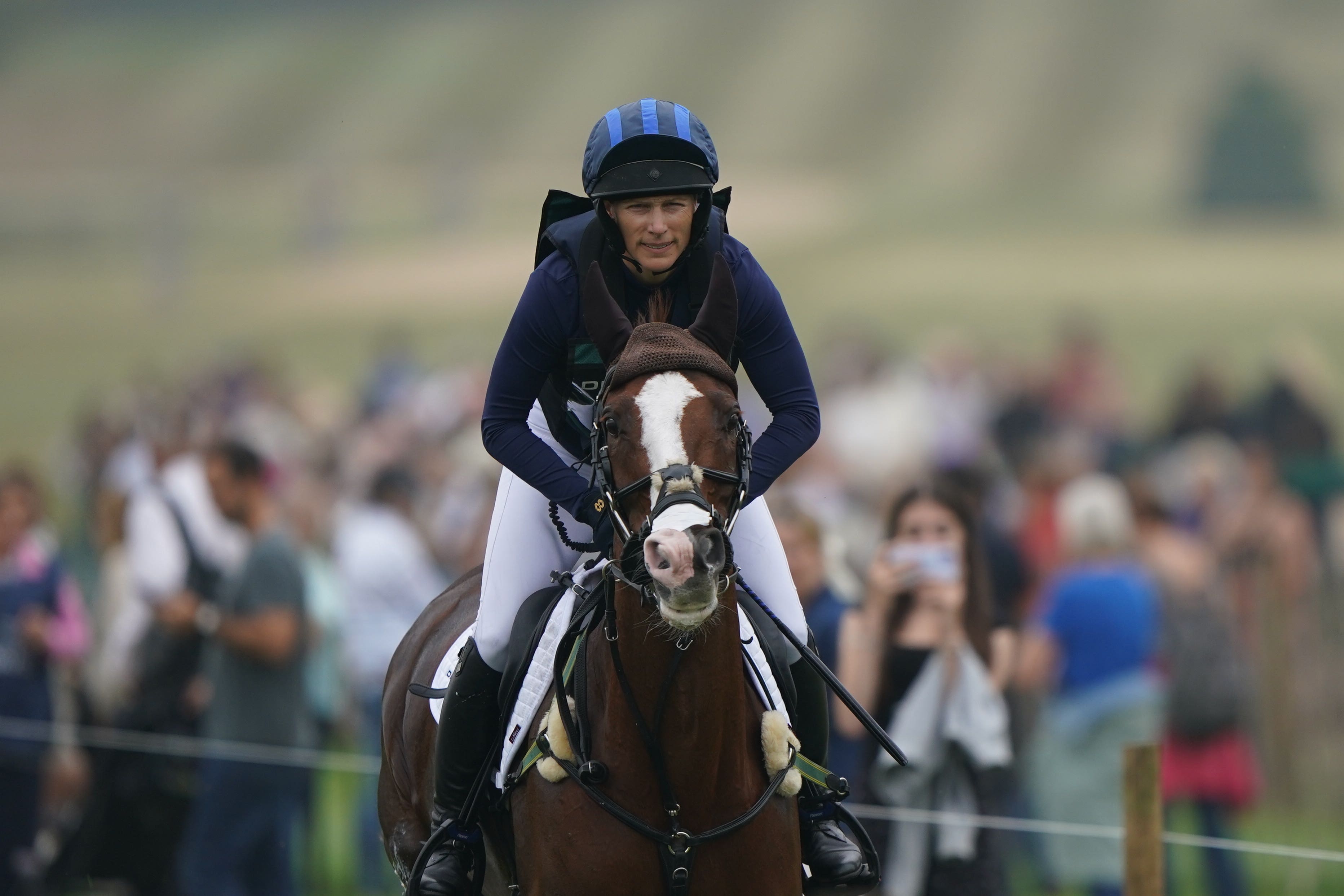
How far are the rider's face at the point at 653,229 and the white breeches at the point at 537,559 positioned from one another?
2.58ft

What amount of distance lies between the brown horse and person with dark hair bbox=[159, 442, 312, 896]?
4.54m

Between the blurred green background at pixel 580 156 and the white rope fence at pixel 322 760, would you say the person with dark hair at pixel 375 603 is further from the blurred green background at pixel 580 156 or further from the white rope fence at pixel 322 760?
the blurred green background at pixel 580 156

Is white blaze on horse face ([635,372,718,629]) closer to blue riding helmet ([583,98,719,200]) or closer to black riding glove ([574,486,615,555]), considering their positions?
black riding glove ([574,486,615,555])

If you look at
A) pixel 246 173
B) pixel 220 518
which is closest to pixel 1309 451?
pixel 220 518

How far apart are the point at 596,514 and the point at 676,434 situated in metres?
0.44

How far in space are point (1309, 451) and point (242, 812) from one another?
28.5 feet

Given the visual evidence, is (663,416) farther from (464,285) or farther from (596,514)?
(464,285)

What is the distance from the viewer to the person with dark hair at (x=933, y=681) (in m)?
7.21

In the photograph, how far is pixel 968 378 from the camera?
54.3 ft

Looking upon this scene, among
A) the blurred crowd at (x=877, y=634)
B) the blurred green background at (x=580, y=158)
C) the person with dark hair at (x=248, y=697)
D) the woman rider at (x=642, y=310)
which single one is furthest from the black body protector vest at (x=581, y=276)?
the blurred green background at (x=580, y=158)

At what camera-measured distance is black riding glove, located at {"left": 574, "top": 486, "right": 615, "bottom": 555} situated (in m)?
4.43

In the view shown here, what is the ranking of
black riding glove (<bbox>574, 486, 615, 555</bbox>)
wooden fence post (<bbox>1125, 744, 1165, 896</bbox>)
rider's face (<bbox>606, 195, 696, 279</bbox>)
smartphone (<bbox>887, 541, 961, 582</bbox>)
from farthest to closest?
smartphone (<bbox>887, 541, 961, 582</bbox>) < wooden fence post (<bbox>1125, 744, 1165, 896</bbox>) < rider's face (<bbox>606, 195, 696, 279</bbox>) < black riding glove (<bbox>574, 486, 615, 555</bbox>)

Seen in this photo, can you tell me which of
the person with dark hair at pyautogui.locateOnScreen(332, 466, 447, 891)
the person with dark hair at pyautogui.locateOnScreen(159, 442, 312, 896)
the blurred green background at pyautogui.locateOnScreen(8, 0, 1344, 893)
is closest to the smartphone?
the person with dark hair at pyautogui.locateOnScreen(159, 442, 312, 896)

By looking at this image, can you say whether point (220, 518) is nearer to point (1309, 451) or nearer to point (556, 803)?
point (556, 803)
